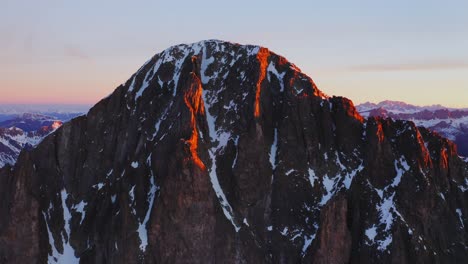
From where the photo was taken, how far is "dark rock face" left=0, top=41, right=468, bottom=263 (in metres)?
144

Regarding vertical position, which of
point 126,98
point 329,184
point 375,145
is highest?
point 126,98

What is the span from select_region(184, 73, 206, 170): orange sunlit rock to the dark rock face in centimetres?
38

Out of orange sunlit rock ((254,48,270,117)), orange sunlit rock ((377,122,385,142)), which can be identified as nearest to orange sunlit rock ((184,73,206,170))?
orange sunlit rock ((254,48,270,117))

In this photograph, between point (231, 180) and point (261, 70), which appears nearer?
point (231, 180)

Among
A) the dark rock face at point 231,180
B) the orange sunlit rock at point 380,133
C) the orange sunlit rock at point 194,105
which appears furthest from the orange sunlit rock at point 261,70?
the orange sunlit rock at point 380,133

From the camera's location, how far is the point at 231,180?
153250mm

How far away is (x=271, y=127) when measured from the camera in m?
164

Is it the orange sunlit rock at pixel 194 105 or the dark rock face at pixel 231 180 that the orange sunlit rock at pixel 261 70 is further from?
the orange sunlit rock at pixel 194 105

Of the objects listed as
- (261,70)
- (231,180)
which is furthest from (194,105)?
Result: (261,70)

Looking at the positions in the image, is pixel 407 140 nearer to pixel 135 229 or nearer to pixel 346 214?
pixel 346 214

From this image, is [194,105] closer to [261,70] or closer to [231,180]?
[231,180]

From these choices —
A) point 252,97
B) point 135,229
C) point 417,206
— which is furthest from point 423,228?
point 135,229

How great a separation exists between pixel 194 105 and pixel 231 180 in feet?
86.1

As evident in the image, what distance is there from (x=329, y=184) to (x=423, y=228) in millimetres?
29615
